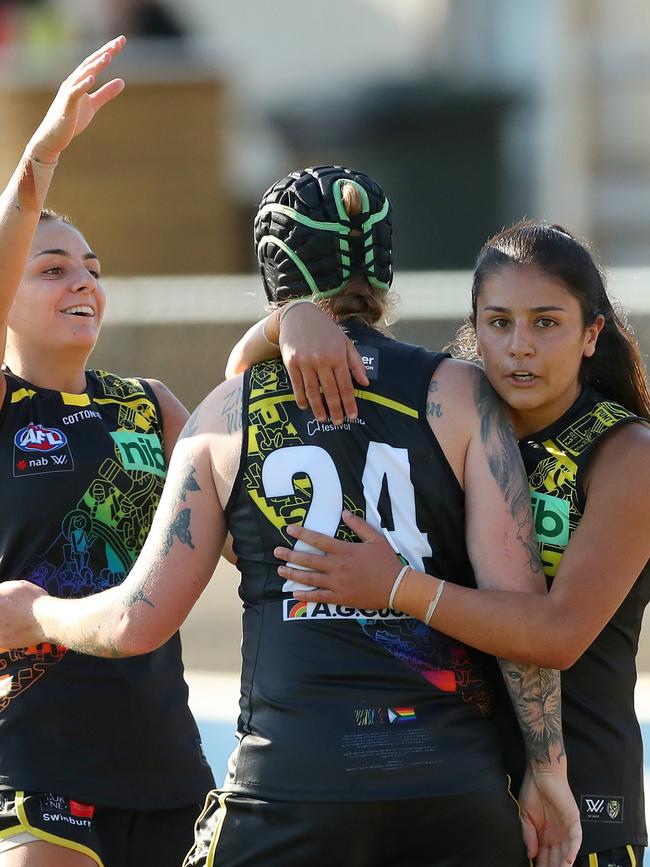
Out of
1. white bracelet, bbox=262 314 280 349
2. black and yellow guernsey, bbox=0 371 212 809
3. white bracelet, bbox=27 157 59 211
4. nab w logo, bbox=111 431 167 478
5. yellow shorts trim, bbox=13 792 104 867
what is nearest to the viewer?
white bracelet, bbox=262 314 280 349

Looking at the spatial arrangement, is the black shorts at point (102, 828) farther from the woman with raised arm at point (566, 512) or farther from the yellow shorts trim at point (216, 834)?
the woman with raised arm at point (566, 512)

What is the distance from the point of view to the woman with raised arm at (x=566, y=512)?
248cm

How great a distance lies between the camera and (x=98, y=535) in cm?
328

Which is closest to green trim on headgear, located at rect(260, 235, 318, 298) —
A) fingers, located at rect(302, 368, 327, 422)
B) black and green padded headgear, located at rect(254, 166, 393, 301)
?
black and green padded headgear, located at rect(254, 166, 393, 301)

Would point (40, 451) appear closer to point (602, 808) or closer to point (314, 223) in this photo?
point (314, 223)

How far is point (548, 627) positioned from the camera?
8.20 ft

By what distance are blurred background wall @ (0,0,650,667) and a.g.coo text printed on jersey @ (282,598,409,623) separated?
19.9ft

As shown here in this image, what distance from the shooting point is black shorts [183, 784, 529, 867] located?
2.42 metres

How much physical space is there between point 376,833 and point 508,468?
72 centimetres

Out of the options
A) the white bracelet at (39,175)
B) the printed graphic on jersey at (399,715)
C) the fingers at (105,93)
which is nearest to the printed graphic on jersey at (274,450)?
the printed graphic on jersey at (399,715)

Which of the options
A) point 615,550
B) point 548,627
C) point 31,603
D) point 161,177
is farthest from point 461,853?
point 161,177

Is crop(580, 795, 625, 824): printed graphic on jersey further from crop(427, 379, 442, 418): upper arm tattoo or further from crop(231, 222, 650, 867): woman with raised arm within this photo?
crop(427, 379, 442, 418): upper arm tattoo

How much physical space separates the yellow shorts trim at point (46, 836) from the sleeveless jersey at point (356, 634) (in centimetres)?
67

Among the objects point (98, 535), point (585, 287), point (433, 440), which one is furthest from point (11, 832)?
point (585, 287)
